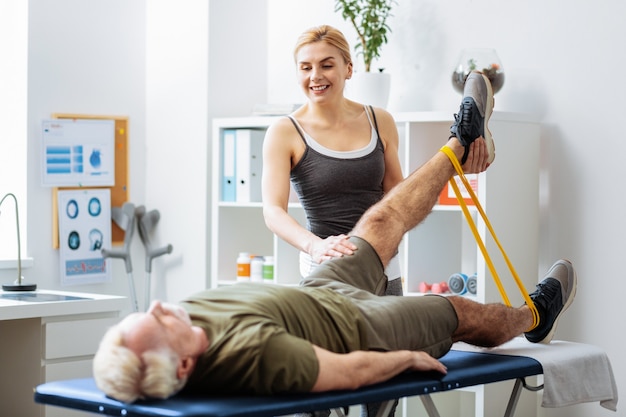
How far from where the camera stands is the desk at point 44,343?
308 centimetres

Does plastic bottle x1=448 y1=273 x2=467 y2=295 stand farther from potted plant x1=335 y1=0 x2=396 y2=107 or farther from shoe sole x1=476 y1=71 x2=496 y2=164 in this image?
shoe sole x1=476 y1=71 x2=496 y2=164

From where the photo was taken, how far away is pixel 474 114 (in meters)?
2.78

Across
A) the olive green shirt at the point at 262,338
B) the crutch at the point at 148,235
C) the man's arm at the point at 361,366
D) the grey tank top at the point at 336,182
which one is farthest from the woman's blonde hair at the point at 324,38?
the crutch at the point at 148,235

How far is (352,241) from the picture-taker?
2543 mm

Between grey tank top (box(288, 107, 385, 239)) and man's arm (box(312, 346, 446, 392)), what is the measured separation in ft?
2.06

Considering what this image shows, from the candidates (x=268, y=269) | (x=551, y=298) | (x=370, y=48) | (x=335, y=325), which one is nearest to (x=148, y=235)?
(x=268, y=269)

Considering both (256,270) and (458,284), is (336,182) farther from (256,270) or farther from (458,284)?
(256,270)

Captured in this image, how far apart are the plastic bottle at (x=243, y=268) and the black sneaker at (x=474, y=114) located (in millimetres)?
1535

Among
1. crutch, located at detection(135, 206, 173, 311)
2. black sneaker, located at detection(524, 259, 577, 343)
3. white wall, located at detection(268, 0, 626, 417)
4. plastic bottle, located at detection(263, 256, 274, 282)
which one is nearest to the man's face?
black sneaker, located at detection(524, 259, 577, 343)

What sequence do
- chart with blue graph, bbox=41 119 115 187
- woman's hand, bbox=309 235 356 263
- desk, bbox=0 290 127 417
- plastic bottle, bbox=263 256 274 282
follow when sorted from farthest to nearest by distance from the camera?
chart with blue graph, bbox=41 119 115 187
plastic bottle, bbox=263 256 274 282
desk, bbox=0 290 127 417
woman's hand, bbox=309 235 356 263

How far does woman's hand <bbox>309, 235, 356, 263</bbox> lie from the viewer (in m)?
2.50

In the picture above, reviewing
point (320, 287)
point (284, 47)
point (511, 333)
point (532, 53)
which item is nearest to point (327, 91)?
point (320, 287)

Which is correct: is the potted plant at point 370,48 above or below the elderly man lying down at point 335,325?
above

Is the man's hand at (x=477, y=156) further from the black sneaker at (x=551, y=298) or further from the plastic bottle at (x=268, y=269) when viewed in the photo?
the plastic bottle at (x=268, y=269)
